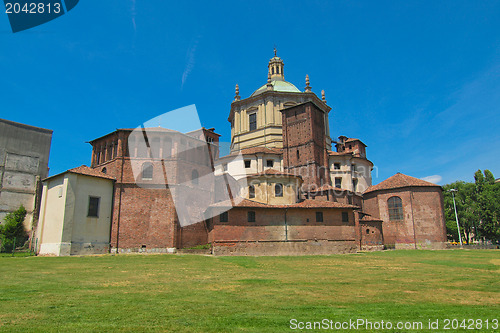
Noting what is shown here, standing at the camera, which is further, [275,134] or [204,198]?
[275,134]

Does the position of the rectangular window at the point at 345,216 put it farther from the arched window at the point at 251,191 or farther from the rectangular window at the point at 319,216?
the arched window at the point at 251,191

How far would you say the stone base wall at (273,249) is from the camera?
2936 centimetres

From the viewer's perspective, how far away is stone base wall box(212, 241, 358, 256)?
2936cm

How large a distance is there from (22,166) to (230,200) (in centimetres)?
3312

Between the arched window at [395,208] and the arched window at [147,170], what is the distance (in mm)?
30674

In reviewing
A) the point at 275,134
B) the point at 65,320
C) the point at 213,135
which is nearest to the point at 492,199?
the point at 275,134

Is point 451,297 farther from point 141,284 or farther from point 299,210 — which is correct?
point 299,210

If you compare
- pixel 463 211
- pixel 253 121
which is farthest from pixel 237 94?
pixel 463 211

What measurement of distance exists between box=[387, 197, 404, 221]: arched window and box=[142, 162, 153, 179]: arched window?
30674 millimetres

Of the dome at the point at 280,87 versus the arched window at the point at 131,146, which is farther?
the dome at the point at 280,87

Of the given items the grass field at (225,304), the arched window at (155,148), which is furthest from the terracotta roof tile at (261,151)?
the grass field at (225,304)

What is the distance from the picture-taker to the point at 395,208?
44812 mm

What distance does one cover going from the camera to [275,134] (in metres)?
49.3

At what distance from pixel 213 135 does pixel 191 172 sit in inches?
384
